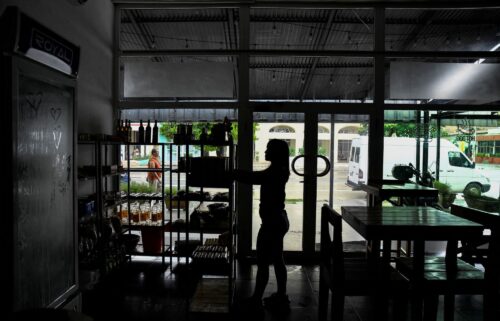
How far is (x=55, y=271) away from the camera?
234 centimetres

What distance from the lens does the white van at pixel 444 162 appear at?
4.88m

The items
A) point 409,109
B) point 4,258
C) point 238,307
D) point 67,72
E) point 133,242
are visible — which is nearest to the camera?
point 4,258

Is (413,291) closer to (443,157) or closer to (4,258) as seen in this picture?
(4,258)

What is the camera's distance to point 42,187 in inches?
85.1

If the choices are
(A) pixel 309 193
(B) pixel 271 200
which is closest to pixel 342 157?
(A) pixel 309 193

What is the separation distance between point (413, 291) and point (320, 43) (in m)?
3.63

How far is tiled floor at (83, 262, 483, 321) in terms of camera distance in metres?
3.25

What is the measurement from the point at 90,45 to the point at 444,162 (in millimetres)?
5067

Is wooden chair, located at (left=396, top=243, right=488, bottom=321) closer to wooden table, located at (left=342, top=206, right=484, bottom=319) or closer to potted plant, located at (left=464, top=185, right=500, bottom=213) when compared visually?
wooden table, located at (left=342, top=206, right=484, bottom=319)

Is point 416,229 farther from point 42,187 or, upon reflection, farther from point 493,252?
point 42,187

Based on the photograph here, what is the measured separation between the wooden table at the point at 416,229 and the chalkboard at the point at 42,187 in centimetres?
216

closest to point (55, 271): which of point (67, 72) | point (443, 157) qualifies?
point (67, 72)

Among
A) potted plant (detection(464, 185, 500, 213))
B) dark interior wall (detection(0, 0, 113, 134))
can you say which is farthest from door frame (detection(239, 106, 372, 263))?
dark interior wall (detection(0, 0, 113, 134))

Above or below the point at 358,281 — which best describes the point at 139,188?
above
